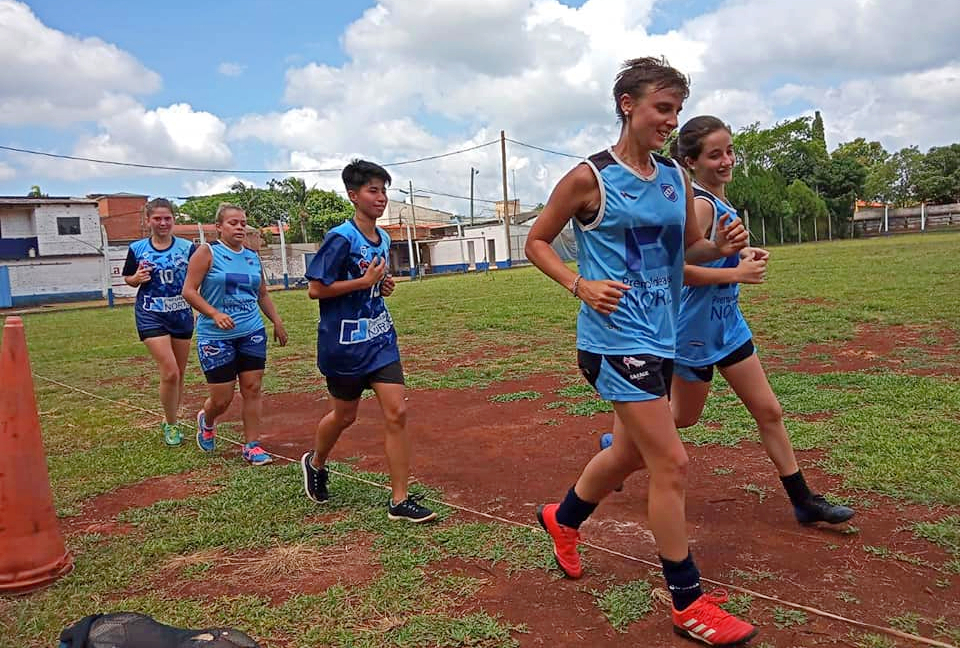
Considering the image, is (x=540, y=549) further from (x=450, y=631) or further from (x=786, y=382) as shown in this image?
(x=786, y=382)

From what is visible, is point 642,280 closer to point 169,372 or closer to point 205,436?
point 205,436

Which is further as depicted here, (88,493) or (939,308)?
(939,308)

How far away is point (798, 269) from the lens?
22.4m

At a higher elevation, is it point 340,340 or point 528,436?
point 340,340

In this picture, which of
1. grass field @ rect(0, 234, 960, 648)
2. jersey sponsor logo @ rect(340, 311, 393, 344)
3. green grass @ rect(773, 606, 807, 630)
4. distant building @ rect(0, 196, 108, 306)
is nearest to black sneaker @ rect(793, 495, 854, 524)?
grass field @ rect(0, 234, 960, 648)

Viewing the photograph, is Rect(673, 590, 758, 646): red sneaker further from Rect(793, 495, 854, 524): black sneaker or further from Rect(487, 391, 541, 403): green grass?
Rect(487, 391, 541, 403): green grass

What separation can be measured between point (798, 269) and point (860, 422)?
18210 millimetres

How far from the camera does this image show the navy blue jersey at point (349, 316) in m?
4.36

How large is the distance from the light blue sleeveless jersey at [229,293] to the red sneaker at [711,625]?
4113mm

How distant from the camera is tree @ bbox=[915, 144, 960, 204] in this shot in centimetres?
7362

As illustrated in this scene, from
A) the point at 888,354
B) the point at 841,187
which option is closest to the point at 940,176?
the point at 841,187

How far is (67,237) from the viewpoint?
157 feet

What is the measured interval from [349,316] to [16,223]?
168 ft

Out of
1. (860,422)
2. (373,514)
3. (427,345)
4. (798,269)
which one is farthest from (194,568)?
(798,269)
